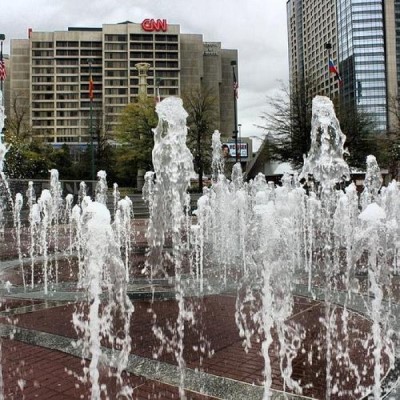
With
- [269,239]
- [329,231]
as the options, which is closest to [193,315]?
[269,239]

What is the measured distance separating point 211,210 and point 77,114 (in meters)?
92.4

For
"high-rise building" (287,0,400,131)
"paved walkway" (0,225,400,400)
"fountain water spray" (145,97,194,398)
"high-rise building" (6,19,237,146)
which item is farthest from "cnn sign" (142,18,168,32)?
"paved walkway" (0,225,400,400)

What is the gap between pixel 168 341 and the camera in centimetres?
495

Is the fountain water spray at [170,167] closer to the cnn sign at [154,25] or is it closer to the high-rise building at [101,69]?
the high-rise building at [101,69]

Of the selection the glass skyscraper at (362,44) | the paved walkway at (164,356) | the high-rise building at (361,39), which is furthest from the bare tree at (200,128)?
the glass skyscraper at (362,44)

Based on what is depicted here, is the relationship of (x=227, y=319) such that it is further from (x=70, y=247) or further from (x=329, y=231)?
(x=329, y=231)

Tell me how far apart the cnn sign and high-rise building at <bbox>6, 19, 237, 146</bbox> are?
7.5 inches

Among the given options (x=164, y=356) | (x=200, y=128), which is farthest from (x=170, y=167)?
(x=200, y=128)

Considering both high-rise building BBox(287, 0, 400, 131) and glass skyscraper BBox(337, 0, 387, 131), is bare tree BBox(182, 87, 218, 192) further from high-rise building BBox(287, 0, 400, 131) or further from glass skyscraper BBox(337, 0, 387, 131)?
glass skyscraper BBox(337, 0, 387, 131)

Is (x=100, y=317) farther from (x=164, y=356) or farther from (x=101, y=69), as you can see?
(x=101, y=69)

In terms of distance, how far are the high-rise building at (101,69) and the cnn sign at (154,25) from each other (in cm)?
19

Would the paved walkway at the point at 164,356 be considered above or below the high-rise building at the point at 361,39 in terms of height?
below

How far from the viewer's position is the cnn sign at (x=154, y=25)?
98.8 m

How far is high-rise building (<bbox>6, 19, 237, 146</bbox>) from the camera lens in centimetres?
9919
